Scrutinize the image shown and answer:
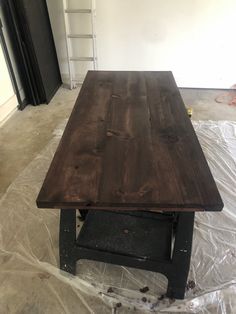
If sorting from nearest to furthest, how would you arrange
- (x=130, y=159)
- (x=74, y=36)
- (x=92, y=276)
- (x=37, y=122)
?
(x=130, y=159) → (x=92, y=276) → (x=37, y=122) → (x=74, y=36)

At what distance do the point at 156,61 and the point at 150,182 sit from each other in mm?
2486

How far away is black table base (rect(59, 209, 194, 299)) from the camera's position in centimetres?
104

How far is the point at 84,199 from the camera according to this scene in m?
0.87

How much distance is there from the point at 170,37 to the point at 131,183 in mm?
2507

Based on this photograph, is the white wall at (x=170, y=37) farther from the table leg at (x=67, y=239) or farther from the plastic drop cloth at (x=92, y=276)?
the table leg at (x=67, y=239)

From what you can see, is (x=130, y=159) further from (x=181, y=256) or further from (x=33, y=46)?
(x=33, y=46)

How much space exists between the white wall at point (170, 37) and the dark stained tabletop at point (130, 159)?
163cm

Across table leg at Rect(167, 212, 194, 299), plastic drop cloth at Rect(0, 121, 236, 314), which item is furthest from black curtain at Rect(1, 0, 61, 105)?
table leg at Rect(167, 212, 194, 299)

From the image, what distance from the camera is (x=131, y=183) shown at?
0.94 metres

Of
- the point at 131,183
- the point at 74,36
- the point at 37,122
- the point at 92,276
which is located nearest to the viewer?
the point at 131,183

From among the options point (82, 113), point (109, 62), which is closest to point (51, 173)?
point (82, 113)

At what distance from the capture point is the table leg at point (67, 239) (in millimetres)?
1065

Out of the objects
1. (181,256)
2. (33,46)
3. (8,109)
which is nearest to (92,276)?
(181,256)

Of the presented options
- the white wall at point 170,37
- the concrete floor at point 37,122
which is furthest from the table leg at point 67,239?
the white wall at point 170,37
